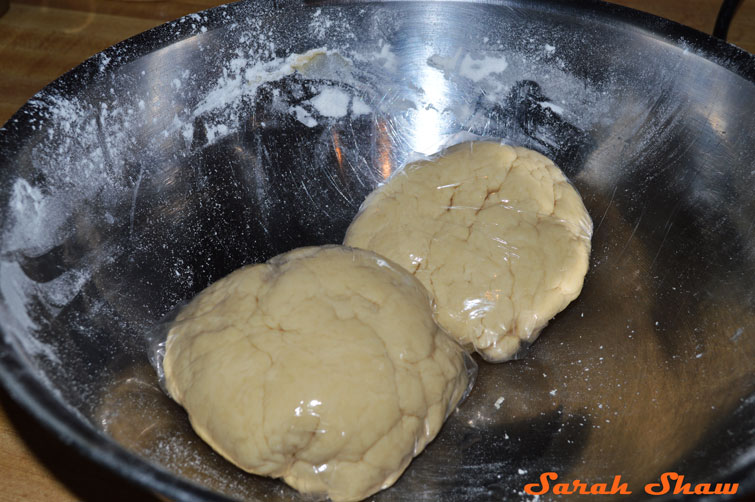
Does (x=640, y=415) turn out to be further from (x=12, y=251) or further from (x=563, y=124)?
(x=12, y=251)

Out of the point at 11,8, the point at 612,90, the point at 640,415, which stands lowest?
the point at 640,415

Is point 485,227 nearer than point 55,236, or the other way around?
point 55,236

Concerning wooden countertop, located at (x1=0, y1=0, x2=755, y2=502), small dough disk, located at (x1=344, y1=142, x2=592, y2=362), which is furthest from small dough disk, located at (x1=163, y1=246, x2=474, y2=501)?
wooden countertop, located at (x1=0, y1=0, x2=755, y2=502)

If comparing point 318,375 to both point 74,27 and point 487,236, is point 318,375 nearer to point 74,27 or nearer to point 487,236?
point 487,236

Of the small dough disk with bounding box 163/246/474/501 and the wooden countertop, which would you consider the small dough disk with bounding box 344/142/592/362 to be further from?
the wooden countertop

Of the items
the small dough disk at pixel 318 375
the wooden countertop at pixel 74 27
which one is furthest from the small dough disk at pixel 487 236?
the wooden countertop at pixel 74 27

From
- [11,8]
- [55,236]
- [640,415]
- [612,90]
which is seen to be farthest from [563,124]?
[11,8]
